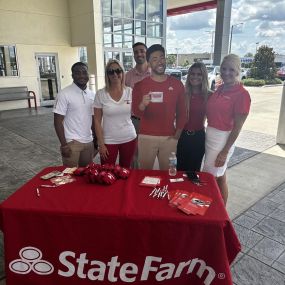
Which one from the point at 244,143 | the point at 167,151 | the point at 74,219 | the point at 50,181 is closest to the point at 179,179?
the point at 167,151

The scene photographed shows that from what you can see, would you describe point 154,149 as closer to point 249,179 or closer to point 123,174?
point 123,174

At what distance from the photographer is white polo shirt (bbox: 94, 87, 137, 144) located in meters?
2.61

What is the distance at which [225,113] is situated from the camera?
2.42 metres

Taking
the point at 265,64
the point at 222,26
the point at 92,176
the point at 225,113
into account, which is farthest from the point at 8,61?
the point at 265,64

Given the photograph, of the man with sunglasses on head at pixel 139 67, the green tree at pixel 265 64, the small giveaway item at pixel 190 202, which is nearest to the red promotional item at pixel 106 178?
the small giveaway item at pixel 190 202

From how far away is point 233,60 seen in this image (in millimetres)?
2396

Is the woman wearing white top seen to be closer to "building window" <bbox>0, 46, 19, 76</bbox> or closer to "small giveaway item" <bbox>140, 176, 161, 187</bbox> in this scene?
"small giveaway item" <bbox>140, 176, 161, 187</bbox>

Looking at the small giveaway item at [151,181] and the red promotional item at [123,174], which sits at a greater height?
the red promotional item at [123,174]

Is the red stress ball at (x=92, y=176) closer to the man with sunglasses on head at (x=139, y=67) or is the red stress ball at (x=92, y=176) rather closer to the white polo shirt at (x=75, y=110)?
the white polo shirt at (x=75, y=110)

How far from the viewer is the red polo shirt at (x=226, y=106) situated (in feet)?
7.68

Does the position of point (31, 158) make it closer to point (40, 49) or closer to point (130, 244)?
point (130, 244)

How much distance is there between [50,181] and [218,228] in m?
1.27

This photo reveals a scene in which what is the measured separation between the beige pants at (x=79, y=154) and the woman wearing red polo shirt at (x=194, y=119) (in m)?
0.93

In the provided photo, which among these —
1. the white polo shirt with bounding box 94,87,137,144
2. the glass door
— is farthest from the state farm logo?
the glass door
